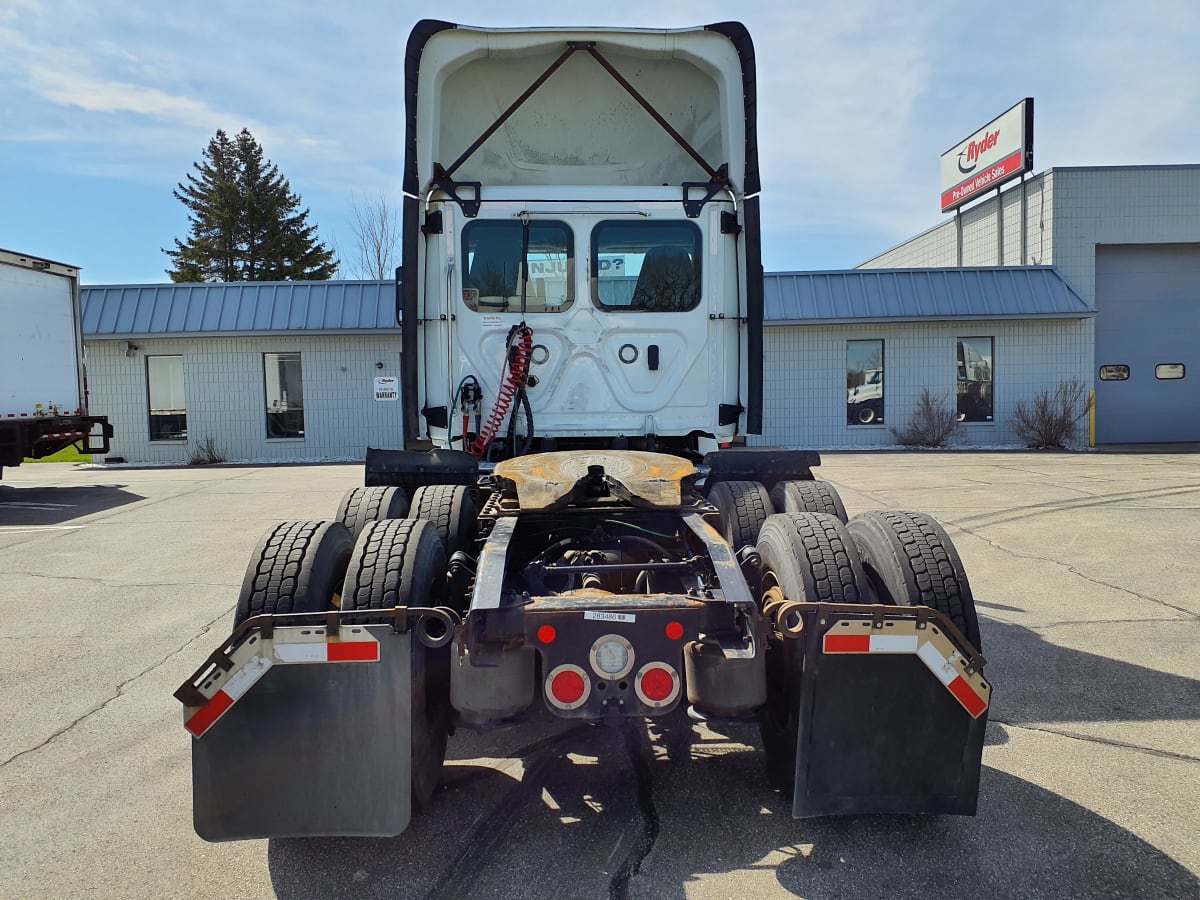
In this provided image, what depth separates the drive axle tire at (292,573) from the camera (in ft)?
10.2

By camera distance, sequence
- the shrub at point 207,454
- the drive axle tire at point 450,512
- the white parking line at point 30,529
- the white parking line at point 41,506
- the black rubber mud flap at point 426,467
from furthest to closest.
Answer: the shrub at point 207,454
the white parking line at point 41,506
the white parking line at point 30,529
the black rubber mud flap at point 426,467
the drive axle tire at point 450,512

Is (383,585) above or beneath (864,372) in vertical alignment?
beneath

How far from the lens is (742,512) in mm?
4680

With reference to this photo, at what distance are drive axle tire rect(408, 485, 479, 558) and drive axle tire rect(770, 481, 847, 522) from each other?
181 cm

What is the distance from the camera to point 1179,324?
21047 millimetres

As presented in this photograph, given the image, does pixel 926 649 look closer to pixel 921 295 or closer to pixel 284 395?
pixel 921 295

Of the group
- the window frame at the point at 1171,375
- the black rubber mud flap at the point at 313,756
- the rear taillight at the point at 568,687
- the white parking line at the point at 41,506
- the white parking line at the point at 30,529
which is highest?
the window frame at the point at 1171,375

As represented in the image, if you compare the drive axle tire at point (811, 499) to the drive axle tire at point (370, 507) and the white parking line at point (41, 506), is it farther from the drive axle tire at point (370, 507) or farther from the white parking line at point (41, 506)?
the white parking line at point (41, 506)

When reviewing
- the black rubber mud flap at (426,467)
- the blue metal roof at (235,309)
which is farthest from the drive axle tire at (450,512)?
the blue metal roof at (235,309)

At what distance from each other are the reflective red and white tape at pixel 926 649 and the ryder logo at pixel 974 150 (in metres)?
23.0

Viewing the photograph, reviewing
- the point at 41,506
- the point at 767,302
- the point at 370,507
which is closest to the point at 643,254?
the point at 370,507

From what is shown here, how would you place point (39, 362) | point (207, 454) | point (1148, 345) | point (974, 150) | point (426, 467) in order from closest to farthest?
point (426, 467) → point (39, 362) → point (207, 454) → point (1148, 345) → point (974, 150)

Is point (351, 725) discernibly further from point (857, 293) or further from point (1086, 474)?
point (857, 293)

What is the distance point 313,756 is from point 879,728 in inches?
74.5
